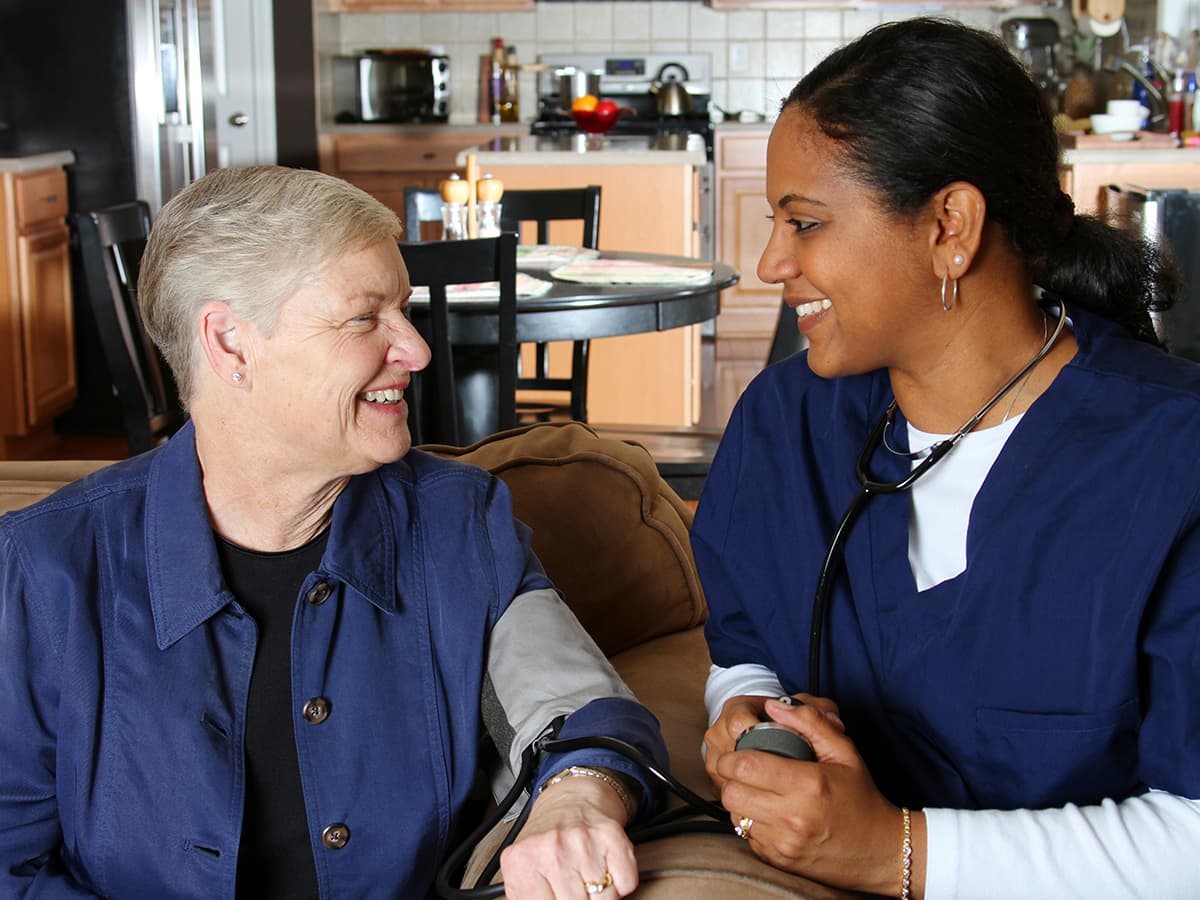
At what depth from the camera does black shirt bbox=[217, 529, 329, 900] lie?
4.10ft

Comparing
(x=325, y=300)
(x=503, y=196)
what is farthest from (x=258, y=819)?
(x=503, y=196)

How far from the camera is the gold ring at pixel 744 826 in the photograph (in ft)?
3.57

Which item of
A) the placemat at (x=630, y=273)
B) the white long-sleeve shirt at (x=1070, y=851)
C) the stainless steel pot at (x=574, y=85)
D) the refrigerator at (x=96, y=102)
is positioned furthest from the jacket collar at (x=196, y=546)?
the stainless steel pot at (x=574, y=85)

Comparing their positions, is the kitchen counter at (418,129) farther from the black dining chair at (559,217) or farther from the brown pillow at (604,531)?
the brown pillow at (604,531)

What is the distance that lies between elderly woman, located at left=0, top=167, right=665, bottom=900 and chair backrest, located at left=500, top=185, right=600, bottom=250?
258 cm

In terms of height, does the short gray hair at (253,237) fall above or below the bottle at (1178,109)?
below

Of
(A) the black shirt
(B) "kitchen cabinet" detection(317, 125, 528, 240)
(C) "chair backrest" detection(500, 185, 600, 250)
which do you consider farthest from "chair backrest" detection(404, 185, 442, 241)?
(B) "kitchen cabinet" detection(317, 125, 528, 240)

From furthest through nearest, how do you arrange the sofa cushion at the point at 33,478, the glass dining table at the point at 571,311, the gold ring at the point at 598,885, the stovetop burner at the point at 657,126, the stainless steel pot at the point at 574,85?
the stovetop burner at the point at 657,126
the stainless steel pot at the point at 574,85
the glass dining table at the point at 571,311
the sofa cushion at the point at 33,478
the gold ring at the point at 598,885

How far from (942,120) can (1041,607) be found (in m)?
0.41

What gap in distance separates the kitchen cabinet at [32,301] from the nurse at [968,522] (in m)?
3.99

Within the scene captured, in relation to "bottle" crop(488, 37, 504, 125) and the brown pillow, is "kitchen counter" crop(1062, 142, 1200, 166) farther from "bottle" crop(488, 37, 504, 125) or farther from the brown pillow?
the brown pillow

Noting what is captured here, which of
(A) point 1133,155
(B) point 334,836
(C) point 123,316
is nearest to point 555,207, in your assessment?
(C) point 123,316

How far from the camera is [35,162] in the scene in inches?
188

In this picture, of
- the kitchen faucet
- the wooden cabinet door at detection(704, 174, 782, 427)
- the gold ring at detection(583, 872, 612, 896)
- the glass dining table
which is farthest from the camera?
the wooden cabinet door at detection(704, 174, 782, 427)
